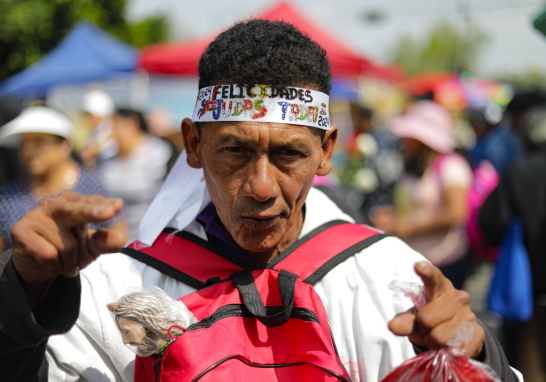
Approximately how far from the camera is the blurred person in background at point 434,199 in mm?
4074

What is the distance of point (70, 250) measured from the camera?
3.86 feet

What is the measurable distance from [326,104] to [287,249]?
53 cm

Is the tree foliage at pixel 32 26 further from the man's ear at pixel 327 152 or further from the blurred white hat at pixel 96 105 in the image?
the man's ear at pixel 327 152

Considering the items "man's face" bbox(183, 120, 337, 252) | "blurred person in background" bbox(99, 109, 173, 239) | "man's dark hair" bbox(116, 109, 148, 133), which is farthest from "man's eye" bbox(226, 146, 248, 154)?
"man's dark hair" bbox(116, 109, 148, 133)

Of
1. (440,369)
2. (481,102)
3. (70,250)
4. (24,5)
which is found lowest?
(440,369)

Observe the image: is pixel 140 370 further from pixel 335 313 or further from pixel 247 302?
pixel 335 313

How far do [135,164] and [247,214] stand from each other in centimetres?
465

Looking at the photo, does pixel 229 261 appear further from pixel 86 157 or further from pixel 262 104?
pixel 86 157

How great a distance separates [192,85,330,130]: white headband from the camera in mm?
1586

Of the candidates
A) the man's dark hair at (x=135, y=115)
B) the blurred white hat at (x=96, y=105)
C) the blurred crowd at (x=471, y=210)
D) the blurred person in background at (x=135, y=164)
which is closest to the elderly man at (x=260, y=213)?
the blurred crowd at (x=471, y=210)

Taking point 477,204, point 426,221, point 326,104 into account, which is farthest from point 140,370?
point 477,204

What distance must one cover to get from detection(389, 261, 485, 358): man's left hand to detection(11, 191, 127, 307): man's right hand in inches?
28.2

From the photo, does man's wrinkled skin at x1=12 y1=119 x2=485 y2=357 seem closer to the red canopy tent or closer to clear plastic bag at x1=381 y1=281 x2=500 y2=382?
clear plastic bag at x1=381 y1=281 x2=500 y2=382

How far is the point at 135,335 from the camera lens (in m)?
1.40
